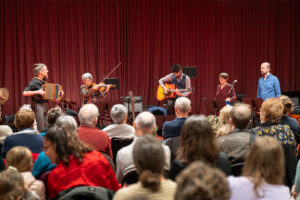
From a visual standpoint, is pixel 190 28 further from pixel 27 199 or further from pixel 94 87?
pixel 27 199

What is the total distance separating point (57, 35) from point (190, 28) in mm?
3859

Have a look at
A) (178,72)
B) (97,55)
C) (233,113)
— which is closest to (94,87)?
(178,72)

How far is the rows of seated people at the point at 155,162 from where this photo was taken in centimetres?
198

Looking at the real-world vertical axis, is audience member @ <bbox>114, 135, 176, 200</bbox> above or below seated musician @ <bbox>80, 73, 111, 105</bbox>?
below

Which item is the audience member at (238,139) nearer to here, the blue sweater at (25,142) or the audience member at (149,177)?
the audience member at (149,177)

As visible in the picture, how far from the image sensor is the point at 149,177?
200cm

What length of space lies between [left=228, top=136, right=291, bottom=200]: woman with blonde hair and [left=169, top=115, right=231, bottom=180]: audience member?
482 millimetres

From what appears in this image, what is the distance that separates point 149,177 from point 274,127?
1928mm

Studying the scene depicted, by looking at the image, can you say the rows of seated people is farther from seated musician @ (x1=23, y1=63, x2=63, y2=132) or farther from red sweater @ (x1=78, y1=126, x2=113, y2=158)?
seated musician @ (x1=23, y1=63, x2=63, y2=132)

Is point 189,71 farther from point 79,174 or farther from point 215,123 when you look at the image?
point 79,174

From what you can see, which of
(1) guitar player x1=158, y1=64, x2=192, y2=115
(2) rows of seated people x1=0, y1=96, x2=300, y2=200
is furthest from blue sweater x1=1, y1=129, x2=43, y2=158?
(1) guitar player x1=158, y1=64, x2=192, y2=115

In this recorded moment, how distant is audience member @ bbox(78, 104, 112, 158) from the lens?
3663mm

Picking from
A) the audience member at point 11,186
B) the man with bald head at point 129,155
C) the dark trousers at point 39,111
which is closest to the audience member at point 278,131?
the man with bald head at point 129,155

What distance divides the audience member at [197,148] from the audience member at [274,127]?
0.92 metres
